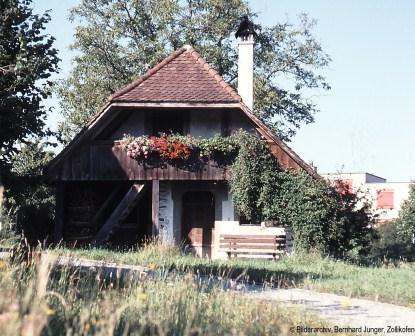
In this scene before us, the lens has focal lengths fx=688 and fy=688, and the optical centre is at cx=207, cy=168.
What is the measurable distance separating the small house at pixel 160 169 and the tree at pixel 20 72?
1469 mm

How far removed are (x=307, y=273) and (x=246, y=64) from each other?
10693 millimetres

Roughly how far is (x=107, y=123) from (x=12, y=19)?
4.17m

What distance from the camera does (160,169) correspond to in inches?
838

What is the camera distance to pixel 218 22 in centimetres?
3178

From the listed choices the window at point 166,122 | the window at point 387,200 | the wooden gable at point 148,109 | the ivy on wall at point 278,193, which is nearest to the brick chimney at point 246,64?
the wooden gable at point 148,109

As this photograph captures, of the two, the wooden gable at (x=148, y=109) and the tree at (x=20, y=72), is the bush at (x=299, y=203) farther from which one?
the tree at (x=20, y=72)

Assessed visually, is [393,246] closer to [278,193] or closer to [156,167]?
[278,193]

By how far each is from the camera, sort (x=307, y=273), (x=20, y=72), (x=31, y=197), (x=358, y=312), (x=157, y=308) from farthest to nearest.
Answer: (x=31, y=197) → (x=20, y=72) → (x=307, y=273) → (x=358, y=312) → (x=157, y=308)

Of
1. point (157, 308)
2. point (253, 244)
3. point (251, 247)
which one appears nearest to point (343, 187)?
point (253, 244)

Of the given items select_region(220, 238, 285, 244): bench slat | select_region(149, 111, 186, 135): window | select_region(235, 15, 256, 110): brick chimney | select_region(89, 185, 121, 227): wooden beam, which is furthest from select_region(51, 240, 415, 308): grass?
select_region(235, 15, 256, 110): brick chimney

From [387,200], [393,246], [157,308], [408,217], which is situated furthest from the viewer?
[387,200]

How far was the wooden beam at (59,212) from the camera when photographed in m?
22.0

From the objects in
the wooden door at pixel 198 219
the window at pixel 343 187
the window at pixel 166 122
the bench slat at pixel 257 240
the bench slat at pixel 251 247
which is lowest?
the bench slat at pixel 251 247

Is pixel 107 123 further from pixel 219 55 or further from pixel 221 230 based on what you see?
pixel 219 55
